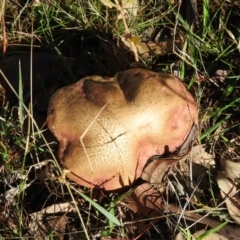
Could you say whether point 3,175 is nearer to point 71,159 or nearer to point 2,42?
point 71,159

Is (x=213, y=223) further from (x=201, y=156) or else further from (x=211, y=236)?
(x=201, y=156)

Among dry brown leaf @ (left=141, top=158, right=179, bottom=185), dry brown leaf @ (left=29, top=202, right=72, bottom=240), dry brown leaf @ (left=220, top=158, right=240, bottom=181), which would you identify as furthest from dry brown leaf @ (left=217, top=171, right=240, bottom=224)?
dry brown leaf @ (left=29, top=202, right=72, bottom=240)

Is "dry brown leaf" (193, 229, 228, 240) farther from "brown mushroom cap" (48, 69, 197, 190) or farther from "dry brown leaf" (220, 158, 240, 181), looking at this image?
"brown mushroom cap" (48, 69, 197, 190)

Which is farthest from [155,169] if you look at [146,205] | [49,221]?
[49,221]

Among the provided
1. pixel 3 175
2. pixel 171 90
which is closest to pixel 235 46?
pixel 171 90

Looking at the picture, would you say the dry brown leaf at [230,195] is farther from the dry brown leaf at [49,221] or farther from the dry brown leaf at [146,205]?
the dry brown leaf at [49,221]

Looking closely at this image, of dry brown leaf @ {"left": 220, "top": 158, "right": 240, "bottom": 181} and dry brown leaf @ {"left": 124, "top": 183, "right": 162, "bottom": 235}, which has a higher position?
dry brown leaf @ {"left": 220, "top": 158, "right": 240, "bottom": 181}

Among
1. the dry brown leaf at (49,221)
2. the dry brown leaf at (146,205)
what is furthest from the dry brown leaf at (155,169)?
the dry brown leaf at (49,221)
